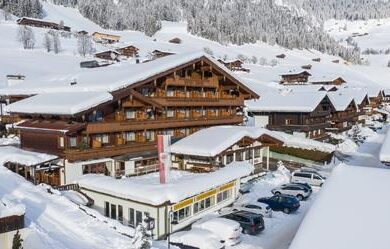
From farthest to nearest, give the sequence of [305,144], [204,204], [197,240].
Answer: [305,144]
[204,204]
[197,240]

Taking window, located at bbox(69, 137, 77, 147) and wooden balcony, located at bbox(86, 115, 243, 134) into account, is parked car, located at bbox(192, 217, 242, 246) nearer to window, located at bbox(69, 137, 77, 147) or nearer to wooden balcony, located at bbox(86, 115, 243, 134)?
wooden balcony, located at bbox(86, 115, 243, 134)

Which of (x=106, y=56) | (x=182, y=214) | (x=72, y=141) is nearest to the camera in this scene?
(x=182, y=214)

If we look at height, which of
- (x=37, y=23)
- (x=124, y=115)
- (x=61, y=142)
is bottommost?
(x=61, y=142)

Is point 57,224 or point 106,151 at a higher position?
point 106,151

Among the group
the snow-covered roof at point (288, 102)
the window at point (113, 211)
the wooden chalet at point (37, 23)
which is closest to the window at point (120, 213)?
the window at point (113, 211)

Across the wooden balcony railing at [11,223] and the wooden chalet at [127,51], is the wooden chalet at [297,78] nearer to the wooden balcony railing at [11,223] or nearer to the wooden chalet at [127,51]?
the wooden chalet at [127,51]

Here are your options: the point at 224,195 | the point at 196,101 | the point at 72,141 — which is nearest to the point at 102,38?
the point at 196,101

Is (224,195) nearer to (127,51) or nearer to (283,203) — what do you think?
(283,203)
